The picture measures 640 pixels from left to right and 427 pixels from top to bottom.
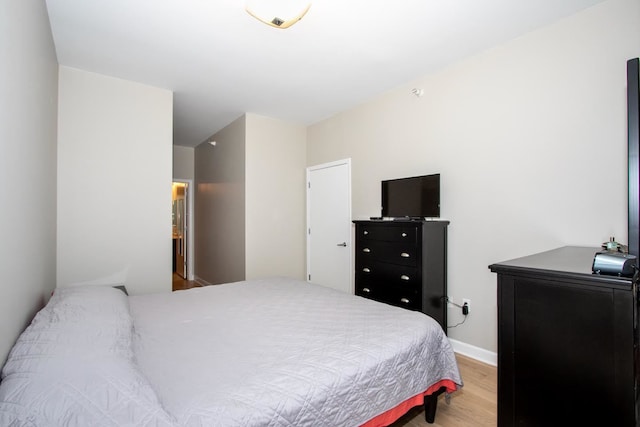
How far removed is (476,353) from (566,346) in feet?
5.65

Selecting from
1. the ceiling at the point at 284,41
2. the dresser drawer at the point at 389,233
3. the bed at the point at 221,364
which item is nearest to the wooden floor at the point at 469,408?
the bed at the point at 221,364

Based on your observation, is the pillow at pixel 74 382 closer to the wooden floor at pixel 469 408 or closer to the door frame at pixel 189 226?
the wooden floor at pixel 469 408

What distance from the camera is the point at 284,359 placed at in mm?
1222

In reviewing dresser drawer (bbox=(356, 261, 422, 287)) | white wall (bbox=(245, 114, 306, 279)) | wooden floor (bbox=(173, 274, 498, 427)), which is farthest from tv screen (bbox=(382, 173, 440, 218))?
white wall (bbox=(245, 114, 306, 279))

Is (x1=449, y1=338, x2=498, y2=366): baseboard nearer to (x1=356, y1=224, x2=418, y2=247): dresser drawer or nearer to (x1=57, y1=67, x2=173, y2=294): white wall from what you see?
(x1=356, y1=224, x2=418, y2=247): dresser drawer

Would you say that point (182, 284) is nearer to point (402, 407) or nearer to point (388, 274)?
point (388, 274)

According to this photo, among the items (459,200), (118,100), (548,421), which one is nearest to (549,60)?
(459,200)

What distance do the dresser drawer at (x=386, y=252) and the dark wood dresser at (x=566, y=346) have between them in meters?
1.33

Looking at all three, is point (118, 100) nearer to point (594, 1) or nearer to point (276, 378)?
point (276, 378)

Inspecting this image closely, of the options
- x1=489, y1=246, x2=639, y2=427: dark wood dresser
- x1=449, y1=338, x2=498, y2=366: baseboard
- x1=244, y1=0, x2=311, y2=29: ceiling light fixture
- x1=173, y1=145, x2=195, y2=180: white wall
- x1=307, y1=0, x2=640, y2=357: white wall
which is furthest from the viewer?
x1=173, y1=145, x2=195, y2=180: white wall

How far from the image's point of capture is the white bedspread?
97 centimetres

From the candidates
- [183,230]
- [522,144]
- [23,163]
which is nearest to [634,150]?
[522,144]

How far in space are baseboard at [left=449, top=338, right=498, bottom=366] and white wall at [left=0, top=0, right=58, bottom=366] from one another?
9.85 ft

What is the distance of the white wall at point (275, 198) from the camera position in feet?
13.3
